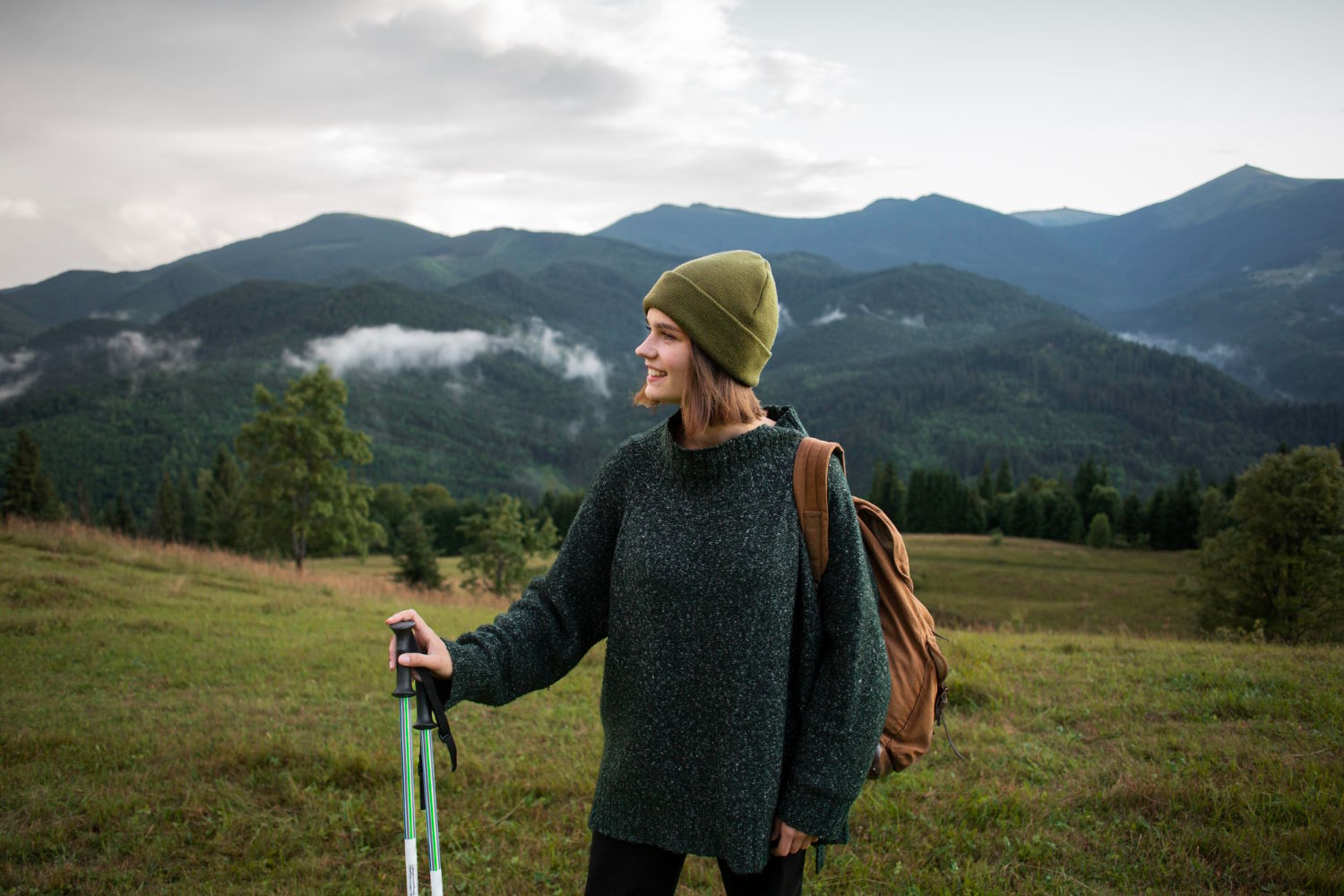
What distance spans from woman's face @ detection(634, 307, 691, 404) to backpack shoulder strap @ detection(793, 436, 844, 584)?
0.41 m

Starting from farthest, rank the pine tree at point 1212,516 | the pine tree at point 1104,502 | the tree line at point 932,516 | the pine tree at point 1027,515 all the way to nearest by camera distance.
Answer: the pine tree at point 1027,515 → the pine tree at point 1104,502 → the pine tree at point 1212,516 → the tree line at point 932,516

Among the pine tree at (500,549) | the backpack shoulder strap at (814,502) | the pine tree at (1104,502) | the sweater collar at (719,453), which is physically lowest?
the pine tree at (1104,502)

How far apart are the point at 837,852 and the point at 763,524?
2971mm

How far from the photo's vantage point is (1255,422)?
6870 inches

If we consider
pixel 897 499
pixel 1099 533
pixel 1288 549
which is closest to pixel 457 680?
pixel 1288 549

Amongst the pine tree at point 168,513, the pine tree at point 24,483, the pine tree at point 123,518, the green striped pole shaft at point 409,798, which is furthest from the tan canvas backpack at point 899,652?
the pine tree at point 123,518

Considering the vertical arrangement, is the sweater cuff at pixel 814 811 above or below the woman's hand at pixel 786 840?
above

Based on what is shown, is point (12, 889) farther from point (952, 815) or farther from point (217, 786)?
point (952, 815)

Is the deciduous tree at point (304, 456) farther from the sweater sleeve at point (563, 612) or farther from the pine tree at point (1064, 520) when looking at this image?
the pine tree at point (1064, 520)

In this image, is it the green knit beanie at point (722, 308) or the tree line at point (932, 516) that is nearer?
the green knit beanie at point (722, 308)

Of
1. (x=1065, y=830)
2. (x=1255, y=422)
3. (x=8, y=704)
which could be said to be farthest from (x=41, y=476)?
(x=1255, y=422)

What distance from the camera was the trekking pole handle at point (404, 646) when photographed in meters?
2.12

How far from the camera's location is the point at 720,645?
84.5 inches

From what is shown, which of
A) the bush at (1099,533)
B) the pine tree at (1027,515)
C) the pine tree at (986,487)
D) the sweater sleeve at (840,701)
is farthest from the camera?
the pine tree at (986,487)
